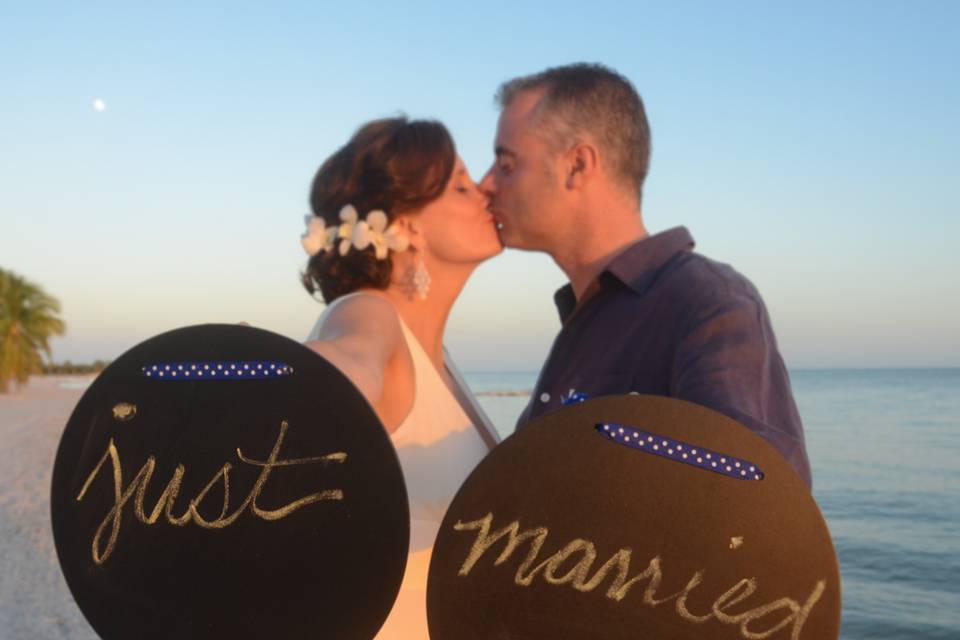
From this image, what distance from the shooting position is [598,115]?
7.75ft

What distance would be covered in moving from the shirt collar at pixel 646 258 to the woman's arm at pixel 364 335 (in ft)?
1.58

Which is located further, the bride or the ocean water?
the ocean water

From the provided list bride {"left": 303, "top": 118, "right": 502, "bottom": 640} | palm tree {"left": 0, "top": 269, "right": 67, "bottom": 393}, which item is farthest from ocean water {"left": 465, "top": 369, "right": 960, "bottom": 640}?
palm tree {"left": 0, "top": 269, "right": 67, "bottom": 393}

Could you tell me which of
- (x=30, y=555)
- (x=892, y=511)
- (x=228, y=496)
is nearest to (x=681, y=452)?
(x=228, y=496)

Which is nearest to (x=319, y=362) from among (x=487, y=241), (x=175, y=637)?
(x=175, y=637)

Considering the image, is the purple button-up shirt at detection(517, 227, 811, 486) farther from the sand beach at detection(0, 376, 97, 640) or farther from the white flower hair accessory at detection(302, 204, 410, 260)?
the sand beach at detection(0, 376, 97, 640)

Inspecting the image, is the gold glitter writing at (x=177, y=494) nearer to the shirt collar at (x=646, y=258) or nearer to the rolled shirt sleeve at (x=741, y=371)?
the rolled shirt sleeve at (x=741, y=371)

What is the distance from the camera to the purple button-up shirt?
1570 mm

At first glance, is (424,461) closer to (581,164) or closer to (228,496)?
(581,164)

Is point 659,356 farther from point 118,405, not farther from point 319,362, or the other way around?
point 118,405

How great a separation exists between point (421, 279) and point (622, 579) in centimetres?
174

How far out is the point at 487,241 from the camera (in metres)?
2.64

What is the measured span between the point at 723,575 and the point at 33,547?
364 inches

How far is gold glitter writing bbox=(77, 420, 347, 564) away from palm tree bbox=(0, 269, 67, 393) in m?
35.0
